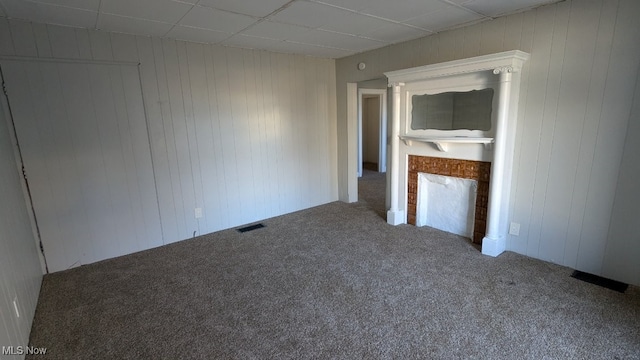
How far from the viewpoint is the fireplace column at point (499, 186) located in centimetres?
290

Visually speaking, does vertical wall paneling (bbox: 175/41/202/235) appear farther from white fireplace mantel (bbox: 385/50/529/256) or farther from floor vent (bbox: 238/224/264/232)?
white fireplace mantel (bbox: 385/50/529/256)

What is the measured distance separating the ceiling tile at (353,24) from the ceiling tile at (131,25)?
1553 mm

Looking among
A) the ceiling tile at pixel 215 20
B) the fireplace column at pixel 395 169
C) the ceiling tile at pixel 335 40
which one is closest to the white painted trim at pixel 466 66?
the fireplace column at pixel 395 169

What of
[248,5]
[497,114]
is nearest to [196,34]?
[248,5]

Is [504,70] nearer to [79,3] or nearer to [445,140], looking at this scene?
[445,140]

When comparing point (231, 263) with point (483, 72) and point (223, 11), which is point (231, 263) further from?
point (483, 72)

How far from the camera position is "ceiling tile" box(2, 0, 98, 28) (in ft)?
7.66

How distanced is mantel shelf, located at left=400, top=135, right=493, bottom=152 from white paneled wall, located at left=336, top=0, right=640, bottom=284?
286 mm

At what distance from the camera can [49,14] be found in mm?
2529

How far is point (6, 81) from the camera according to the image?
264 cm

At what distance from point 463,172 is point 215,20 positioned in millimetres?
2934

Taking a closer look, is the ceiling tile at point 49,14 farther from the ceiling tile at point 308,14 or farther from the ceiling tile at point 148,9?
the ceiling tile at point 308,14

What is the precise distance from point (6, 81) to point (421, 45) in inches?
159

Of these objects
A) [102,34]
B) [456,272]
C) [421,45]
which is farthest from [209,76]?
[456,272]
